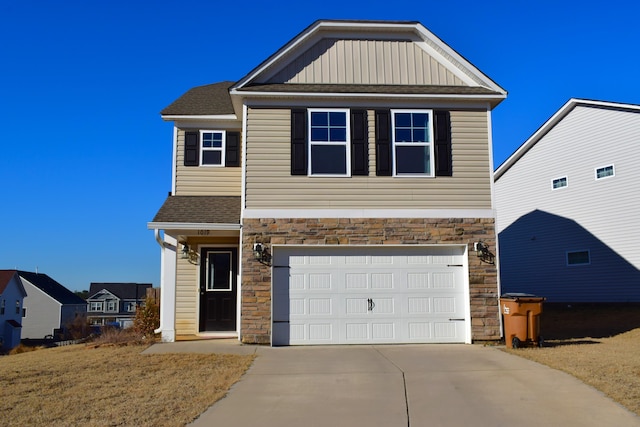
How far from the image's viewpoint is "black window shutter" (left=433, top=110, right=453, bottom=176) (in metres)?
13.5

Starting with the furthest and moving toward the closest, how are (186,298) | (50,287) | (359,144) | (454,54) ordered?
(50,287)
(186,298)
(454,54)
(359,144)

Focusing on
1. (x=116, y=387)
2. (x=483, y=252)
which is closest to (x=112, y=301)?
(x=483, y=252)

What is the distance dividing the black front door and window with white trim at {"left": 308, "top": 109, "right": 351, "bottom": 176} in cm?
360

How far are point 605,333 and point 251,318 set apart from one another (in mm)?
9303

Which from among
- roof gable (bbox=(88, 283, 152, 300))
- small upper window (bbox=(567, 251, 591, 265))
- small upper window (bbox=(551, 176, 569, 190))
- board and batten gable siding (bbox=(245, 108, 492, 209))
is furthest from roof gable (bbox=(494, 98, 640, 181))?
roof gable (bbox=(88, 283, 152, 300))

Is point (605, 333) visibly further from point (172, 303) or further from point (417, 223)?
point (172, 303)

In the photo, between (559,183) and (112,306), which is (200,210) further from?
(112,306)

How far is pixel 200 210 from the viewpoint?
46.4 feet

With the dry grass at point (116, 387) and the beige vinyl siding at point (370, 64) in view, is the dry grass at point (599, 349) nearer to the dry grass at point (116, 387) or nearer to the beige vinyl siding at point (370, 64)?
the dry grass at point (116, 387)

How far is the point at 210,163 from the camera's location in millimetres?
15766

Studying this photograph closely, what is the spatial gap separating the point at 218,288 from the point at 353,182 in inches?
186

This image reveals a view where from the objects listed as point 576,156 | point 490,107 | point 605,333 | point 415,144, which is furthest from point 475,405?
point 576,156

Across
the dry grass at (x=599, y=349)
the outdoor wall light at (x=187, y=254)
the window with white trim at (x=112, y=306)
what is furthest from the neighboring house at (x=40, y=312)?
the dry grass at (x=599, y=349)

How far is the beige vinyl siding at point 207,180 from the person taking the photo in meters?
15.6
